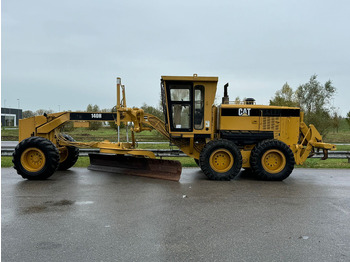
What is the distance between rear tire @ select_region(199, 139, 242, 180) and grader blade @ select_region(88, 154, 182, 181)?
0.77 m

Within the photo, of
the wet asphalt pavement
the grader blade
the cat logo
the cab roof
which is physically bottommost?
the wet asphalt pavement

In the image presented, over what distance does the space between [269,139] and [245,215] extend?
4381 mm

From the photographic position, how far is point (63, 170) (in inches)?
394

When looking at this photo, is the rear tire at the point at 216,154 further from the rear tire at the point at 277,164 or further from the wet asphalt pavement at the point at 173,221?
the rear tire at the point at 277,164

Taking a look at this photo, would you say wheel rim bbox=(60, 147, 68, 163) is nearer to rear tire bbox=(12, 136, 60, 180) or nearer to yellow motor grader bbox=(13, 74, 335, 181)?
yellow motor grader bbox=(13, 74, 335, 181)

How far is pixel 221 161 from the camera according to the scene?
846 centimetres

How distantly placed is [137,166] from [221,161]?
2658 mm

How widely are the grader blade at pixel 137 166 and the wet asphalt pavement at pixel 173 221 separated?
562mm

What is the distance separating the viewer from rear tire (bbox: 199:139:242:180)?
27.1 ft

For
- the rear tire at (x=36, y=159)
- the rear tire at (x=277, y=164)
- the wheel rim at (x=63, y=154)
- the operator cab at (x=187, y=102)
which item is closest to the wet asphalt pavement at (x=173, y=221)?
the rear tire at (x=36, y=159)

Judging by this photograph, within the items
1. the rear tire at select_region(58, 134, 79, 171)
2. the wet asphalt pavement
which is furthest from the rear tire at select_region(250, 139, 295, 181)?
the rear tire at select_region(58, 134, 79, 171)

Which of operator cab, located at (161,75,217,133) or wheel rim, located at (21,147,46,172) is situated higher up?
operator cab, located at (161,75,217,133)

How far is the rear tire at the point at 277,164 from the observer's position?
8.39 meters

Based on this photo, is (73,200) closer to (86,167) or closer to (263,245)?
(263,245)
